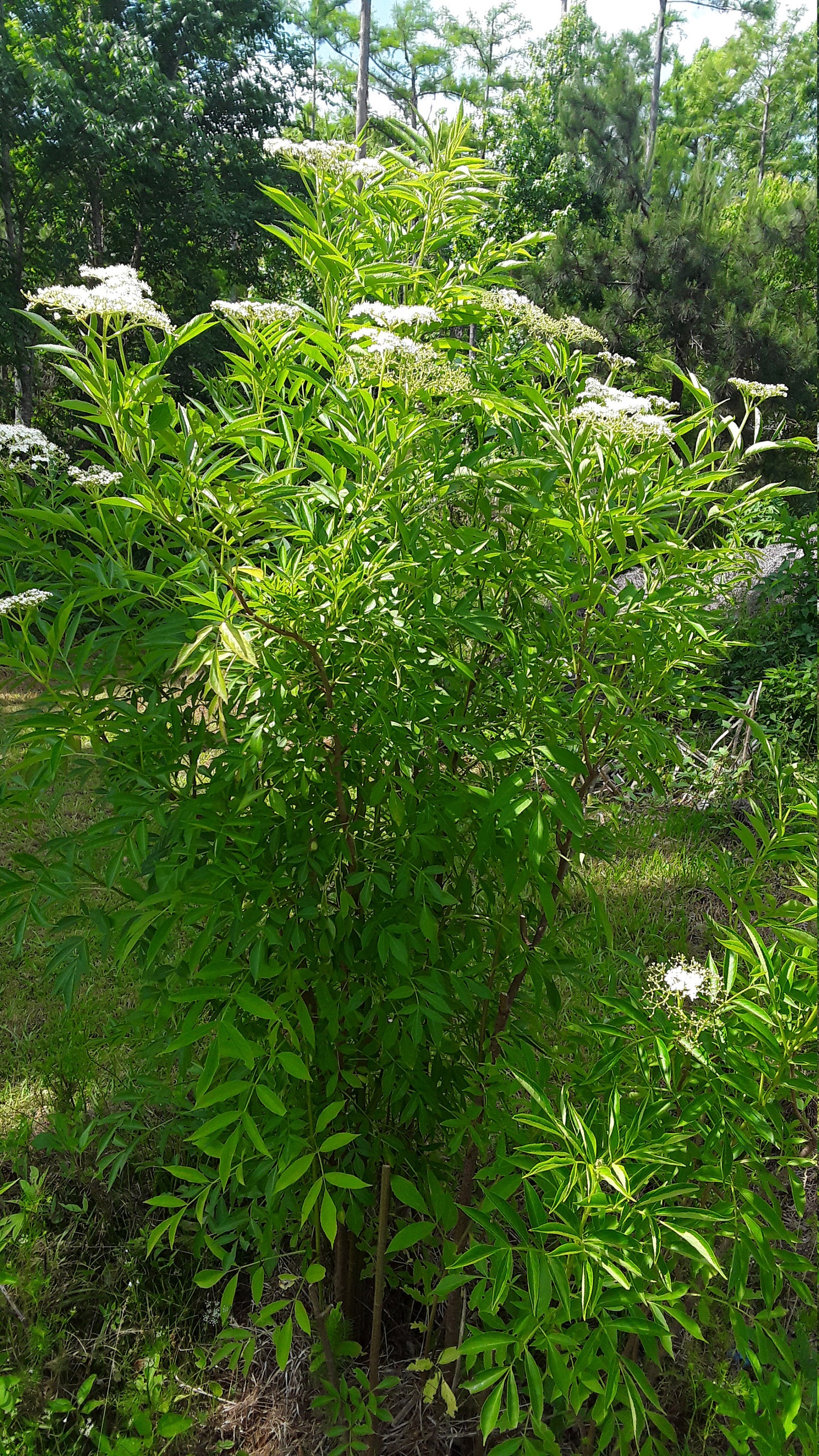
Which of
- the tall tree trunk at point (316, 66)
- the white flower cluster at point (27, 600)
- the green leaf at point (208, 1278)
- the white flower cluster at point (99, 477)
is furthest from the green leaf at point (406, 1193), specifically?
the tall tree trunk at point (316, 66)

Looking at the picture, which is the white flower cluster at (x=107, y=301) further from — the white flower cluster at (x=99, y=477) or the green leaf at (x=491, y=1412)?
the green leaf at (x=491, y=1412)

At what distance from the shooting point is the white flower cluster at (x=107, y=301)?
1017 millimetres

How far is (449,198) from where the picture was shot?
1.38 meters

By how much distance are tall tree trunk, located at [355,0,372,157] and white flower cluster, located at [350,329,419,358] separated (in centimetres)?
1299

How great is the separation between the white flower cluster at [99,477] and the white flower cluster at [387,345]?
0.35 meters

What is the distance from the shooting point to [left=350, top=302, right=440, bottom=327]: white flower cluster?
120cm

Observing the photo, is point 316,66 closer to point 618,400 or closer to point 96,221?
point 96,221

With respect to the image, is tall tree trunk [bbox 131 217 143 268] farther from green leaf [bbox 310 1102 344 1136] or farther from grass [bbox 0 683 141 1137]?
green leaf [bbox 310 1102 344 1136]

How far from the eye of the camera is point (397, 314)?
1205 millimetres

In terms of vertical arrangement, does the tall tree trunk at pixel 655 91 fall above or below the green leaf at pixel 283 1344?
above

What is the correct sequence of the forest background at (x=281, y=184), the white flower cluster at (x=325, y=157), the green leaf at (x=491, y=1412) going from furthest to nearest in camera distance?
1. the forest background at (x=281, y=184)
2. the white flower cluster at (x=325, y=157)
3. the green leaf at (x=491, y=1412)

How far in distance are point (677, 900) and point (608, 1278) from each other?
255cm

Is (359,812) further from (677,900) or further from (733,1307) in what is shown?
(677,900)

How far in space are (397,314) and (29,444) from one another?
0.58 meters
